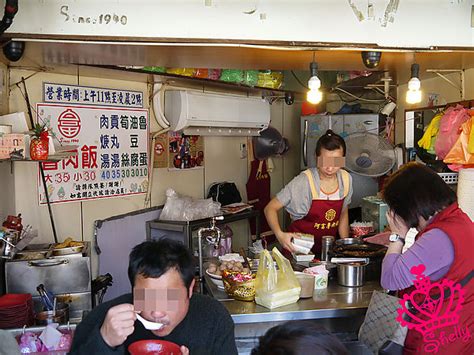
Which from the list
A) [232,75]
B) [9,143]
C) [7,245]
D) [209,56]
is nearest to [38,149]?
[9,143]

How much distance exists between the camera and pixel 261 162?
6.92 meters

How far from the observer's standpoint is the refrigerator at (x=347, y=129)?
20.1 feet

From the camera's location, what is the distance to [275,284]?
9.00 feet

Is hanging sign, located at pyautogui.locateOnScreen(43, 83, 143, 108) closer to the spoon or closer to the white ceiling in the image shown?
the white ceiling

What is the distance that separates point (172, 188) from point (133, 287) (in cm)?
364

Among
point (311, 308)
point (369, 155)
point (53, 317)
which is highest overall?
point (369, 155)

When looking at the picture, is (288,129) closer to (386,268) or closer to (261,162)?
(261,162)

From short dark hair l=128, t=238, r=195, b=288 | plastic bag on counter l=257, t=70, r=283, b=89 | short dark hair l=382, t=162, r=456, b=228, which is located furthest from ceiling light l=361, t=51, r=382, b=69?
plastic bag on counter l=257, t=70, r=283, b=89

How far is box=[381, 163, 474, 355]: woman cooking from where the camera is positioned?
2221 millimetres

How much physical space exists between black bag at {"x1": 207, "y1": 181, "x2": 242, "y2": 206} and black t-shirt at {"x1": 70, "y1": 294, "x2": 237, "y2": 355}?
13.0 feet

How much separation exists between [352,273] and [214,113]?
9.81 ft

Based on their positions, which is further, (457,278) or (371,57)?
(371,57)

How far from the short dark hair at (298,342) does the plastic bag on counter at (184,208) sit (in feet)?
13.0

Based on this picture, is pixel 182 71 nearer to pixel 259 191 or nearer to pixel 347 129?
pixel 347 129
